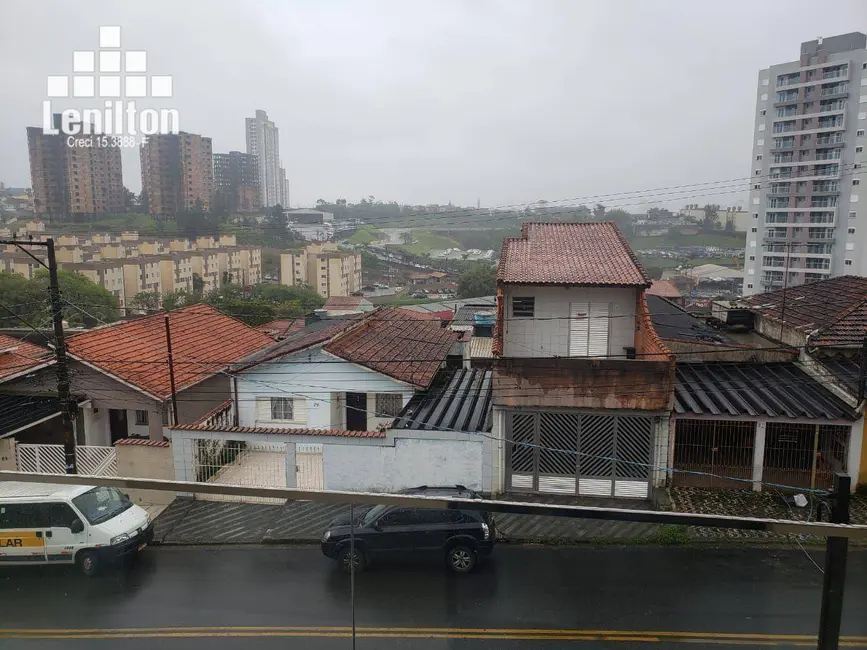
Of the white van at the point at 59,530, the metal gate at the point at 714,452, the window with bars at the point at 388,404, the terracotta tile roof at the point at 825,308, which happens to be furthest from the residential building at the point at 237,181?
the white van at the point at 59,530

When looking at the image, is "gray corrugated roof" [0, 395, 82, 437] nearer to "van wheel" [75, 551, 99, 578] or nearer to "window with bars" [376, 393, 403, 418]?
"window with bars" [376, 393, 403, 418]

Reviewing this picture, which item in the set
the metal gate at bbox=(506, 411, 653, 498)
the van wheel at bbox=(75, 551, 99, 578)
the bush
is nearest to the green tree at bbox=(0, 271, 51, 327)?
the metal gate at bbox=(506, 411, 653, 498)

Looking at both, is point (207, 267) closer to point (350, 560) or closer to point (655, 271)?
point (655, 271)

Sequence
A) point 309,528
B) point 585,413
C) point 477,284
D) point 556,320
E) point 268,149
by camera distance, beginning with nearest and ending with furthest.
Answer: point 309,528
point 585,413
point 556,320
point 477,284
point 268,149

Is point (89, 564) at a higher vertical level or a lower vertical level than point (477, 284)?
higher

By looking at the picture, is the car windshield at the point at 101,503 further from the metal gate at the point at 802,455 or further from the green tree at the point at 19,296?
the green tree at the point at 19,296

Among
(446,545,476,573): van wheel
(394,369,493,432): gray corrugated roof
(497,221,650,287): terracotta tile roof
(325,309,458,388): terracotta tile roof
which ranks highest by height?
(497,221,650,287): terracotta tile roof

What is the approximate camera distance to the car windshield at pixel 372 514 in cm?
219

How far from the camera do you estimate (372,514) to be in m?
2.22

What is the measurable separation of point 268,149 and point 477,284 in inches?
2814

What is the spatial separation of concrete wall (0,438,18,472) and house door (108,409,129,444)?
2841 mm

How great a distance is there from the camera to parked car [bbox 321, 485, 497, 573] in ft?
7.22

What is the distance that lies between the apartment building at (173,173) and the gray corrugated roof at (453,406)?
6121 centimetres

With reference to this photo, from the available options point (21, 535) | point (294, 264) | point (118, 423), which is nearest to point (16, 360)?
point (118, 423)
